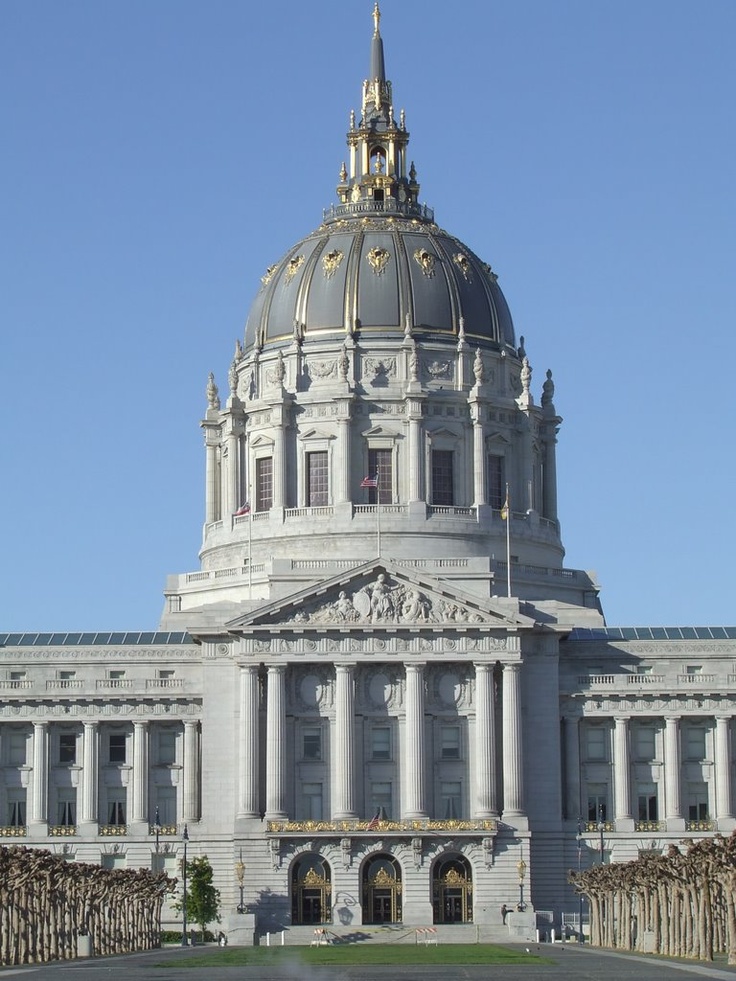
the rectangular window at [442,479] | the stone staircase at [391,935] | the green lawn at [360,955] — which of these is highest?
the rectangular window at [442,479]

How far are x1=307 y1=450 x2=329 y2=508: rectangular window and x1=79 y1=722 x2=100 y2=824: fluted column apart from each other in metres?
29.1

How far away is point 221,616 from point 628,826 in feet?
102

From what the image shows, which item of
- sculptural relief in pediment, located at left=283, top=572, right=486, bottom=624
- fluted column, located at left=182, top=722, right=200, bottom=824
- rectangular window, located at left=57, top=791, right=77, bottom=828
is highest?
sculptural relief in pediment, located at left=283, top=572, right=486, bottom=624

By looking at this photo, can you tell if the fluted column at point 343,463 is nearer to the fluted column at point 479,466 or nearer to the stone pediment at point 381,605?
the fluted column at point 479,466

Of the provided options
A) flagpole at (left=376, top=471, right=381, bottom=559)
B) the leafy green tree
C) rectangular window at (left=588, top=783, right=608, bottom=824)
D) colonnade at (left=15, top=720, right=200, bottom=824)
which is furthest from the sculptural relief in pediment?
the leafy green tree

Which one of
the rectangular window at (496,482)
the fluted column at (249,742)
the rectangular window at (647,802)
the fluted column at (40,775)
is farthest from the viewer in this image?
Answer: the rectangular window at (496,482)

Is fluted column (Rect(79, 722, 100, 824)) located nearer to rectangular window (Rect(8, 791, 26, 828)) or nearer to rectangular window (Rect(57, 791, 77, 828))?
rectangular window (Rect(57, 791, 77, 828))

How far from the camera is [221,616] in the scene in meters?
172

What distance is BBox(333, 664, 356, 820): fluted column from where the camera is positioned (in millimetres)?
167375

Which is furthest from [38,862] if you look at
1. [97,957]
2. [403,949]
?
[403,949]

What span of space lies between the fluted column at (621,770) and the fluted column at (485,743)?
8925mm

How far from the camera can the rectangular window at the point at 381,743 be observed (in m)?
170

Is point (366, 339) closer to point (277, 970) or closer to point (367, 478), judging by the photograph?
point (367, 478)

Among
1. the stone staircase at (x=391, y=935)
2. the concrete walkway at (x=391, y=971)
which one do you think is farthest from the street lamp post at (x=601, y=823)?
the concrete walkway at (x=391, y=971)
